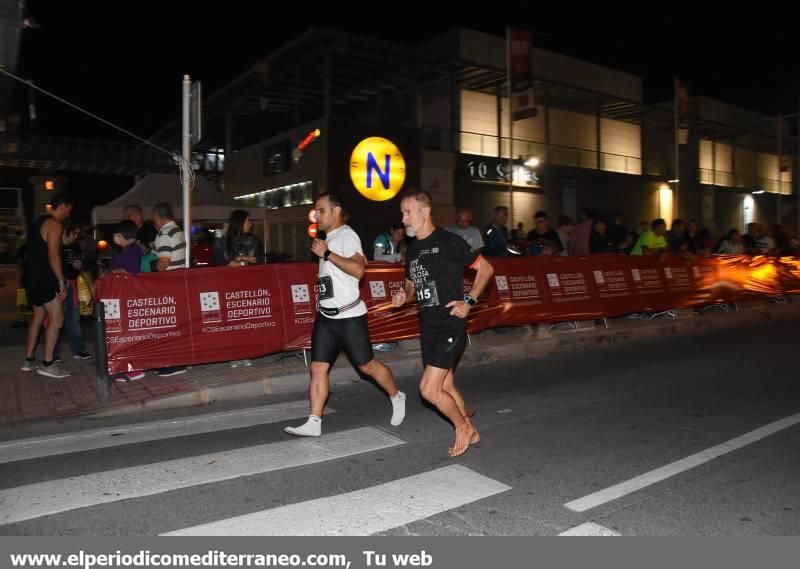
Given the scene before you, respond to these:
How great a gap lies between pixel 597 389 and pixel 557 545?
154 inches

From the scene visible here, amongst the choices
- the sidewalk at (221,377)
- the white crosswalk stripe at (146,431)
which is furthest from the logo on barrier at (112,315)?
the white crosswalk stripe at (146,431)

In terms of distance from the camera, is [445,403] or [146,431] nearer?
[445,403]

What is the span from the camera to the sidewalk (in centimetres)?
627

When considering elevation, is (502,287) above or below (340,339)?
above

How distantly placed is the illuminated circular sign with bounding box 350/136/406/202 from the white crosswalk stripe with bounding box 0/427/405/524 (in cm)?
1593

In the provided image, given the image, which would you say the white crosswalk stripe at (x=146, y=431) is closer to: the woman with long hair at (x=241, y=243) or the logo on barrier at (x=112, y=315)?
the logo on barrier at (x=112, y=315)

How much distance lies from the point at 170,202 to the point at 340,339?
12085mm

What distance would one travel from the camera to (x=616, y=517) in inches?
142

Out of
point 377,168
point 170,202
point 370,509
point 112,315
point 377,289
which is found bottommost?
point 370,509

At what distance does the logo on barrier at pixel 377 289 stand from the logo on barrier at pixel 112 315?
3125 millimetres

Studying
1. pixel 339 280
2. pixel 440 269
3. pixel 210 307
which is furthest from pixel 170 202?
pixel 440 269

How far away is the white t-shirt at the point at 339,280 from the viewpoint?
5.05 meters

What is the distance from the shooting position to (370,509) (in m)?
3.71

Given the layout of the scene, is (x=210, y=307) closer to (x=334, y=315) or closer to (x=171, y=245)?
(x=171, y=245)
